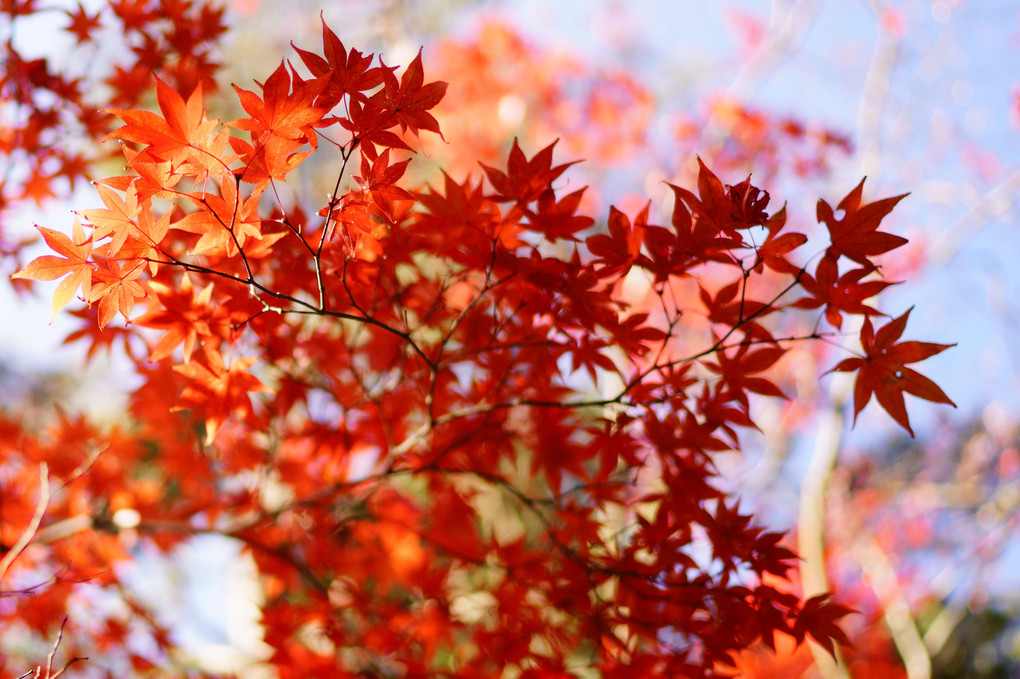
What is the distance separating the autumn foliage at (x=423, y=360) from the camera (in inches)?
42.2

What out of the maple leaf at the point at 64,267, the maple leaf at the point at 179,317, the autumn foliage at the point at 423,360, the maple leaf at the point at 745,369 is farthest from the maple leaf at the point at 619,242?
the maple leaf at the point at 64,267

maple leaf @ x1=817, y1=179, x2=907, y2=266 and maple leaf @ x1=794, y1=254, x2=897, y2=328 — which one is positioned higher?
maple leaf @ x1=817, y1=179, x2=907, y2=266

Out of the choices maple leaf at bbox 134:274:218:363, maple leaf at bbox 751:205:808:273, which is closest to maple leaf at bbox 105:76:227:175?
maple leaf at bbox 134:274:218:363

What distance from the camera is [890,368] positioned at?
3.80 ft

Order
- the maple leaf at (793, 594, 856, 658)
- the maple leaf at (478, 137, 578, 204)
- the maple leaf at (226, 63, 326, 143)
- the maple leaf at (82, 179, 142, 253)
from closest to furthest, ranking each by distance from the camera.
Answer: the maple leaf at (226, 63, 326, 143) → the maple leaf at (82, 179, 142, 253) → the maple leaf at (478, 137, 578, 204) → the maple leaf at (793, 594, 856, 658)

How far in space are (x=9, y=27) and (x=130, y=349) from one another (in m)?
1.07

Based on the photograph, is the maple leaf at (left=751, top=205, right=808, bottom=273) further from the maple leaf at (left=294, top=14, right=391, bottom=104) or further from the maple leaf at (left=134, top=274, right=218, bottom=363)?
the maple leaf at (left=134, top=274, right=218, bottom=363)

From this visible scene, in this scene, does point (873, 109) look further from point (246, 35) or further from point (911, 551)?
point (246, 35)

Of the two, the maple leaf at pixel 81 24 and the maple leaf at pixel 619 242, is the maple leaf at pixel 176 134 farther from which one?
the maple leaf at pixel 81 24

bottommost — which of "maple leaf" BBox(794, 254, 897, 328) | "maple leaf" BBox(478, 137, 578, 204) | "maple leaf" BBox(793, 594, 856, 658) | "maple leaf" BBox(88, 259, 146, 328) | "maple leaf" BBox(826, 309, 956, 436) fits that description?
"maple leaf" BBox(793, 594, 856, 658)

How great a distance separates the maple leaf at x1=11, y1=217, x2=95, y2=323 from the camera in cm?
107

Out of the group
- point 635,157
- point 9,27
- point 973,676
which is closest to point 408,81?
point 9,27

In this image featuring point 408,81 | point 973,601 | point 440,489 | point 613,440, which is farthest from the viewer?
point 973,601

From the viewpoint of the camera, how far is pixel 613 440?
1479mm
